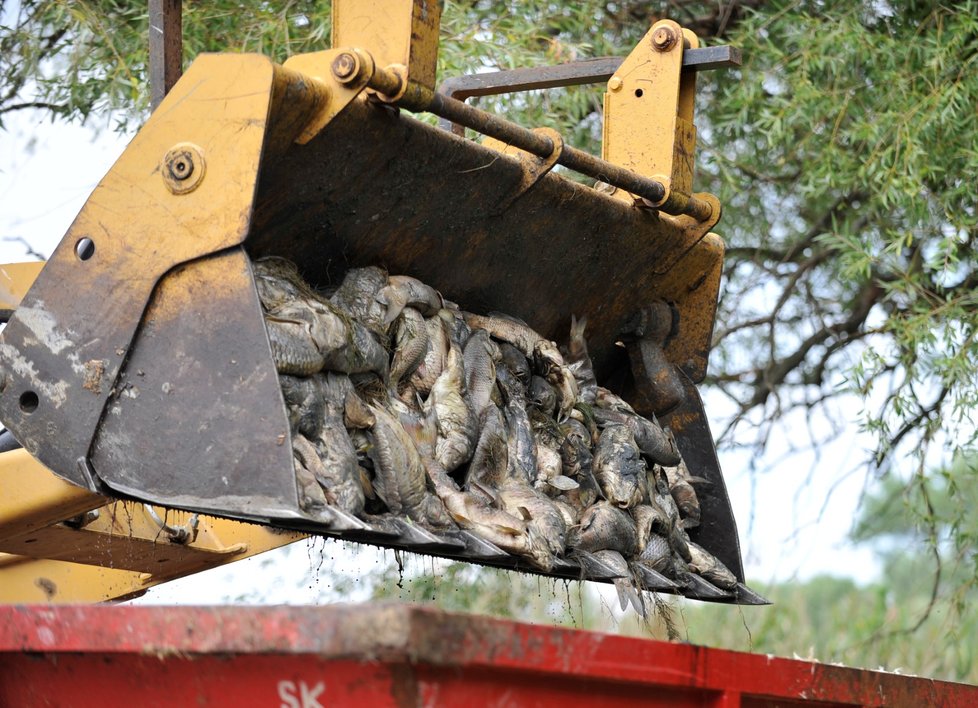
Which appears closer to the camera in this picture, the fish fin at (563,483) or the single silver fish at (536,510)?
the single silver fish at (536,510)

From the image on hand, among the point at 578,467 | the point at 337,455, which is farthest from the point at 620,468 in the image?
the point at 337,455

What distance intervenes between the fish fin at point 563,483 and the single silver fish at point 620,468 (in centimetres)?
17

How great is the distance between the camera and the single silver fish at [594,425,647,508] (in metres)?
3.80

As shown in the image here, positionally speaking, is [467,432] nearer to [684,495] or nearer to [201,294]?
[201,294]

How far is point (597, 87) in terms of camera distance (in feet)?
22.4

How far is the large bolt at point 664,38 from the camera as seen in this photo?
4.17 m

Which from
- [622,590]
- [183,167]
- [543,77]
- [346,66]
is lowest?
[622,590]

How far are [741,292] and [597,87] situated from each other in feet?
4.85

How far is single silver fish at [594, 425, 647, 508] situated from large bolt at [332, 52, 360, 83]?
136 centimetres

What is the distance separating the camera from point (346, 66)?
2.95 m

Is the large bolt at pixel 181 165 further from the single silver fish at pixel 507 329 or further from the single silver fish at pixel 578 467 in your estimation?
the single silver fish at pixel 578 467

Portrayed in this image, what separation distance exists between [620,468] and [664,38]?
127cm

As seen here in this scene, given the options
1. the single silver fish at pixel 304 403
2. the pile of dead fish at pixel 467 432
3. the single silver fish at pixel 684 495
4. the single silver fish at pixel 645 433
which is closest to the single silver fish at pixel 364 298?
the pile of dead fish at pixel 467 432

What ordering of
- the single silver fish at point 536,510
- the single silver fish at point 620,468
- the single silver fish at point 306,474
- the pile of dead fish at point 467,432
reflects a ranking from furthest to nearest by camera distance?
the single silver fish at point 620,468, the single silver fish at point 536,510, the pile of dead fish at point 467,432, the single silver fish at point 306,474
